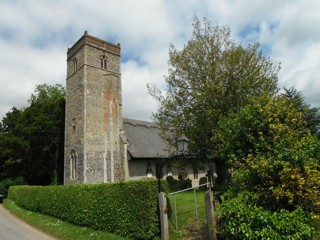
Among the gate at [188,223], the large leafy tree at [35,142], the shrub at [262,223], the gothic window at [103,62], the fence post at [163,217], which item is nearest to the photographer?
the shrub at [262,223]

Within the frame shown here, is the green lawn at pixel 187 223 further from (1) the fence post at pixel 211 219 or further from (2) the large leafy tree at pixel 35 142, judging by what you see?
(2) the large leafy tree at pixel 35 142

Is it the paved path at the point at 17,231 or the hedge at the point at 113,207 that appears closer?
the hedge at the point at 113,207

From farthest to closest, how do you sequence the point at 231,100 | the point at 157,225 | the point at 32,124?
1. the point at 32,124
2. the point at 231,100
3. the point at 157,225

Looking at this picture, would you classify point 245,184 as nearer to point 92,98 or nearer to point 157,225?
point 157,225

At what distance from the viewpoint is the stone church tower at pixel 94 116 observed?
2762cm

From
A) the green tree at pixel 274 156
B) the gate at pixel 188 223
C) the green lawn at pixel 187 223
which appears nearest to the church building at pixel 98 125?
the green lawn at pixel 187 223

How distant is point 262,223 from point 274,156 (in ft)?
6.25

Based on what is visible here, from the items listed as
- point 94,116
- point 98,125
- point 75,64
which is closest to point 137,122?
point 98,125

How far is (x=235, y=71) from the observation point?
18.7 m

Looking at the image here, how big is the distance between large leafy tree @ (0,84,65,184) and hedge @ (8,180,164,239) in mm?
19112

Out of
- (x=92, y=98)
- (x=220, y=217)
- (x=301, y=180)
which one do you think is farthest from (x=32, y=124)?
(x=301, y=180)

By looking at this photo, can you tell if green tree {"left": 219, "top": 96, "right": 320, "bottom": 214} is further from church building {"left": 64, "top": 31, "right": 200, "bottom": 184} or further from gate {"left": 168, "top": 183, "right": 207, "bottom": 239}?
church building {"left": 64, "top": 31, "right": 200, "bottom": 184}

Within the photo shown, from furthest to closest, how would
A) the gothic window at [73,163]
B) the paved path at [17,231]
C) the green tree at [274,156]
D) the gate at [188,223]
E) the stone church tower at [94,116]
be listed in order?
the gothic window at [73,163], the stone church tower at [94,116], the paved path at [17,231], the gate at [188,223], the green tree at [274,156]

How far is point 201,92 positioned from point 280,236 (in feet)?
42.7
